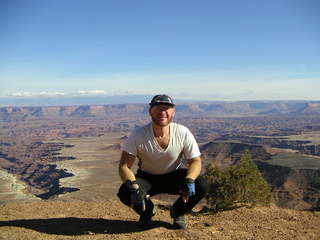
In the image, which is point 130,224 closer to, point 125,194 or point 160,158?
point 125,194

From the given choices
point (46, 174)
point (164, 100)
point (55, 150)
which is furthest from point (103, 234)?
point (55, 150)

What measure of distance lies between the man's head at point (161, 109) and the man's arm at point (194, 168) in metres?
0.94

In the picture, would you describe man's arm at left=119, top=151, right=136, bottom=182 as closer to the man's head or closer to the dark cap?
the man's head

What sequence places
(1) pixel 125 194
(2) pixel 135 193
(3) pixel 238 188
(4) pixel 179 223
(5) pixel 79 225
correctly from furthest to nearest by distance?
(3) pixel 238 188 < (5) pixel 79 225 < (4) pixel 179 223 < (1) pixel 125 194 < (2) pixel 135 193

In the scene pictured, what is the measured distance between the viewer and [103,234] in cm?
702

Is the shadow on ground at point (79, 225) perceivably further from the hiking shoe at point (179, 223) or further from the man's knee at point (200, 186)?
the man's knee at point (200, 186)

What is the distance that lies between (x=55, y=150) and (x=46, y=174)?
6559cm

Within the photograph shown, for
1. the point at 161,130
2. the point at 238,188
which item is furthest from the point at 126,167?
the point at 238,188

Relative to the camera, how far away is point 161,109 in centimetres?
628

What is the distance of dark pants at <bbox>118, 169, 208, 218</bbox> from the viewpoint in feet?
22.3

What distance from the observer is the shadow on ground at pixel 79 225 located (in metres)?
7.25

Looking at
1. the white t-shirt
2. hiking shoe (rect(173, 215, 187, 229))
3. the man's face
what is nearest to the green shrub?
hiking shoe (rect(173, 215, 187, 229))

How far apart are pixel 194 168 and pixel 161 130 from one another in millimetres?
981

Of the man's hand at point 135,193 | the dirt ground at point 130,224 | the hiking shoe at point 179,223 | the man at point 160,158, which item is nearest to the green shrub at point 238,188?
the dirt ground at point 130,224
